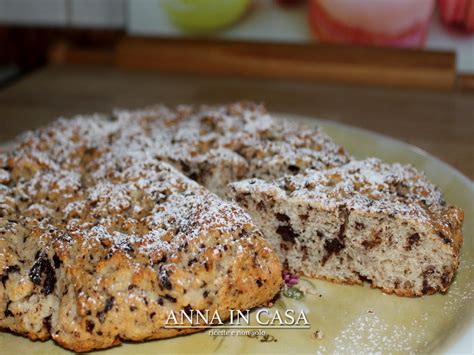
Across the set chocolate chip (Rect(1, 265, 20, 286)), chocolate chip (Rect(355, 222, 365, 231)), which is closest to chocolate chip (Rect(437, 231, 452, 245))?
chocolate chip (Rect(355, 222, 365, 231))

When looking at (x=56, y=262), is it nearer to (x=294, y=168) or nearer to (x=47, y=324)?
(x=47, y=324)

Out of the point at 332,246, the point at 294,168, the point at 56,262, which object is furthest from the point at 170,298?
the point at 294,168

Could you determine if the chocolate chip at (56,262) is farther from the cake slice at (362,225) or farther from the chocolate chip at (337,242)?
the chocolate chip at (337,242)

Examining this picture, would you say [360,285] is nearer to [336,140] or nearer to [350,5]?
[336,140]

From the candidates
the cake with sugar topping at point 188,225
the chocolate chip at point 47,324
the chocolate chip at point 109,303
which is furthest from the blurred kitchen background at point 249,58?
the chocolate chip at point 109,303

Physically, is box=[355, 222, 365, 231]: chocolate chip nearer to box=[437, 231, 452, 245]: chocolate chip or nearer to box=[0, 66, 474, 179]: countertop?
box=[437, 231, 452, 245]: chocolate chip

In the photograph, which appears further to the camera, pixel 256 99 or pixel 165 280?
pixel 256 99

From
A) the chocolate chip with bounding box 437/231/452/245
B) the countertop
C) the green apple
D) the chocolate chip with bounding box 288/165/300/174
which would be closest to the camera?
the chocolate chip with bounding box 437/231/452/245

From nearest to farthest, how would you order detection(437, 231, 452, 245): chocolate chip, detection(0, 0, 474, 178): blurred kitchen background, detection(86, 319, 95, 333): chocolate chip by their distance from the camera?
detection(86, 319, 95, 333): chocolate chip < detection(437, 231, 452, 245): chocolate chip < detection(0, 0, 474, 178): blurred kitchen background
